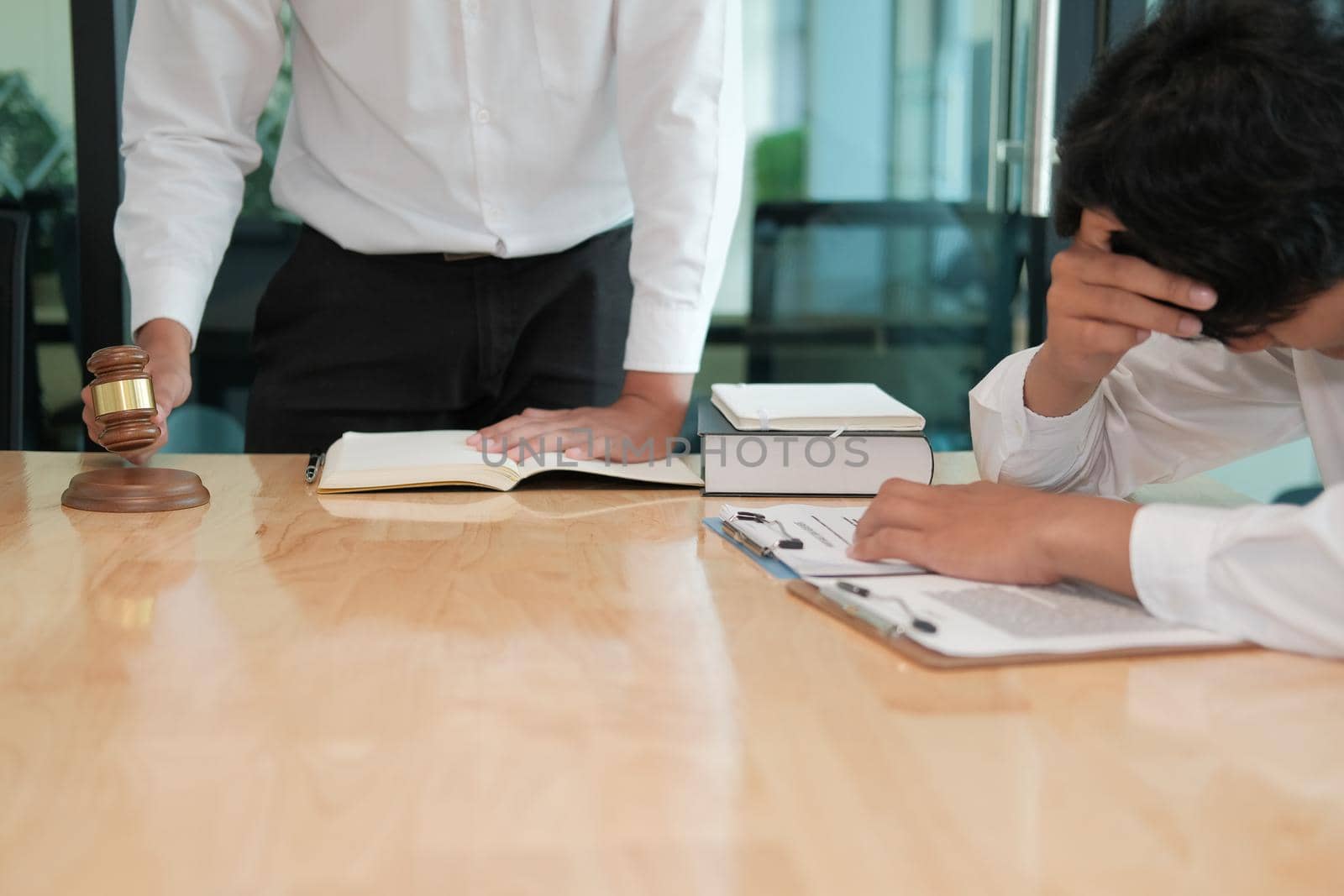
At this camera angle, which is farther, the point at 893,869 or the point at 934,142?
the point at 934,142

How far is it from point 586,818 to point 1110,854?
→ 0.76ft

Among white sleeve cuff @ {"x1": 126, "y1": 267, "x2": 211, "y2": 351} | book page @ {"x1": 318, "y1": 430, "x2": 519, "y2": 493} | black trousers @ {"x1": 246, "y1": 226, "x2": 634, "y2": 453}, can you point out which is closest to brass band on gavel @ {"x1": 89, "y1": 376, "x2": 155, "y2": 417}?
book page @ {"x1": 318, "y1": 430, "x2": 519, "y2": 493}

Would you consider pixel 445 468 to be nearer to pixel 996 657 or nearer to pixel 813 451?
pixel 813 451

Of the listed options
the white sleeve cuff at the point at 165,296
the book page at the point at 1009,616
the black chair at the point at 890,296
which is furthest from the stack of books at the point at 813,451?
the black chair at the point at 890,296

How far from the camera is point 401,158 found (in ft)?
5.72

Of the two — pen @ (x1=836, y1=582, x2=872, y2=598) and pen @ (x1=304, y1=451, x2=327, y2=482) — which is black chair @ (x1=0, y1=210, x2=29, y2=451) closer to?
pen @ (x1=304, y1=451, x2=327, y2=482)

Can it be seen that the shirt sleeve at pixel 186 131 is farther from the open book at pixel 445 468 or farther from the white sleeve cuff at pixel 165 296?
the open book at pixel 445 468

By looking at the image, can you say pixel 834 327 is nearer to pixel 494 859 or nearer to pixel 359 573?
pixel 359 573

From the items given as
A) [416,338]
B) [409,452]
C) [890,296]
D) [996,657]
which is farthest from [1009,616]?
[890,296]

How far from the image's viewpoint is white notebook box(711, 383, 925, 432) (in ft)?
4.44

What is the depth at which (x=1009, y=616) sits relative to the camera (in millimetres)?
856

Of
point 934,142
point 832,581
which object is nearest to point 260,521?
point 832,581

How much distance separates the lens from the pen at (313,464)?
1.44 meters

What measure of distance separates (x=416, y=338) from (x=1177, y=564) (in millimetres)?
1168
